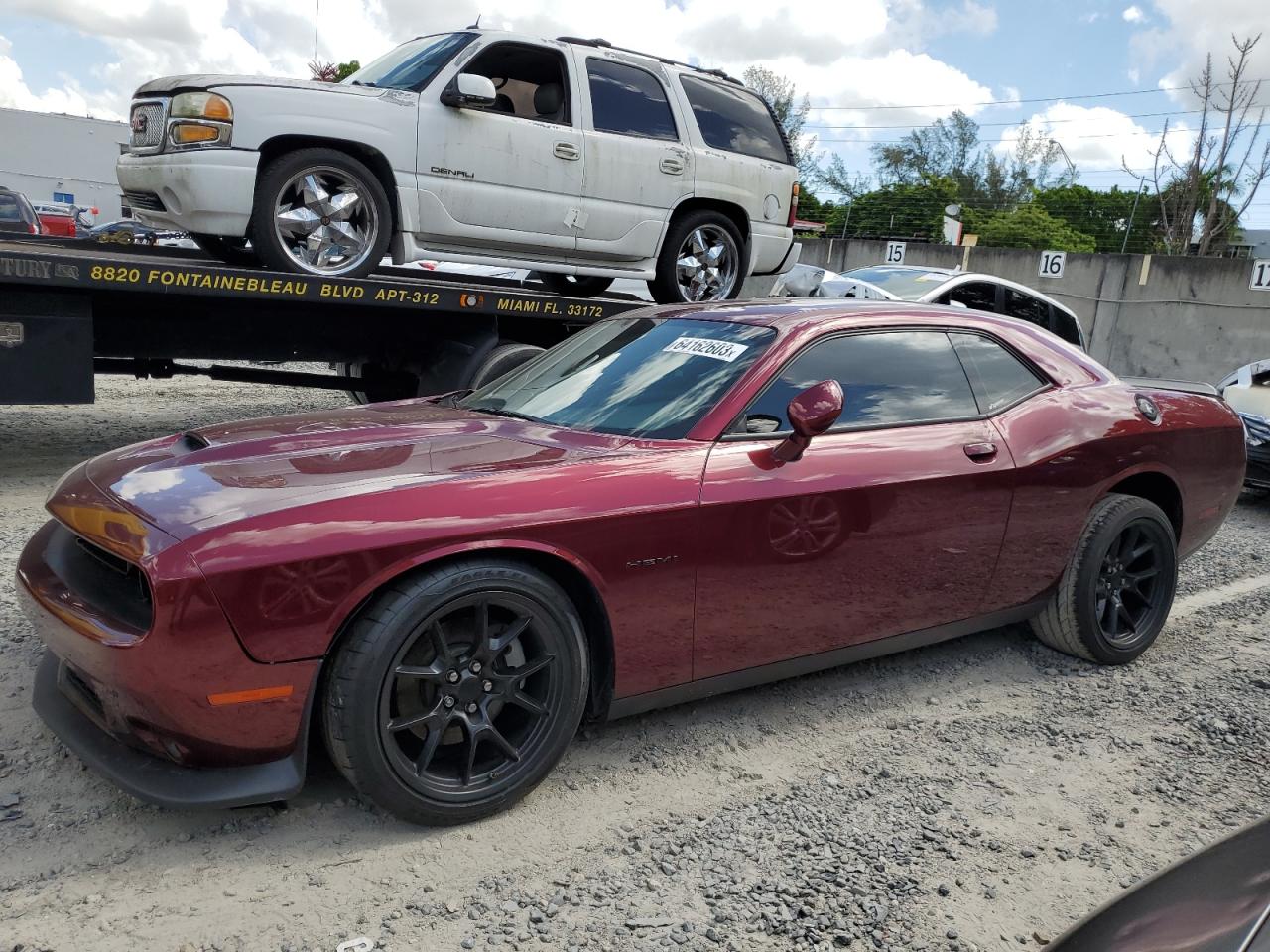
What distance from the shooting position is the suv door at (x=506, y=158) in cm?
624

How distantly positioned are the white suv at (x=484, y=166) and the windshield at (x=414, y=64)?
2 centimetres

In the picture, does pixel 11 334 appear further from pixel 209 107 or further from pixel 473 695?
pixel 473 695

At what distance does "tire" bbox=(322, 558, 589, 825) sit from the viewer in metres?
2.60

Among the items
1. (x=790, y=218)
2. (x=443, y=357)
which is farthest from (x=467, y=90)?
(x=790, y=218)

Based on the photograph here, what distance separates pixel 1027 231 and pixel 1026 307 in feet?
90.0

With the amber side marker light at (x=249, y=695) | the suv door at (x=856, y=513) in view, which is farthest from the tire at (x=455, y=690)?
the suv door at (x=856, y=513)

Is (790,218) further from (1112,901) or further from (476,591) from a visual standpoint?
(1112,901)

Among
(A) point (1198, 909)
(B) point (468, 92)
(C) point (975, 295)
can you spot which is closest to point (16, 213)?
(B) point (468, 92)

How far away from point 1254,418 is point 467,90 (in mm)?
6820

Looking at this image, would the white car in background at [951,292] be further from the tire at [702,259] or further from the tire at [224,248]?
the tire at [224,248]

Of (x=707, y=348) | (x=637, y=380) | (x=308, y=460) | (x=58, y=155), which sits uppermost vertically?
(x=58, y=155)

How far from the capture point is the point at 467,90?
19.6ft

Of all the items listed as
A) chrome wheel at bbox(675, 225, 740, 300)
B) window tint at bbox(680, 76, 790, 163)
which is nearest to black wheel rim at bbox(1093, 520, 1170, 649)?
chrome wheel at bbox(675, 225, 740, 300)

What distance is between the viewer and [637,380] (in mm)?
3609
